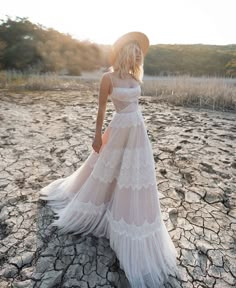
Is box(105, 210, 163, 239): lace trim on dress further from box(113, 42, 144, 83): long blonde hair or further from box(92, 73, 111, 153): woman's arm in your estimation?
box(113, 42, 144, 83): long blonde hair

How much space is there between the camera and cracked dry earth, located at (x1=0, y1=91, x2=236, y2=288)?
68.6 inches

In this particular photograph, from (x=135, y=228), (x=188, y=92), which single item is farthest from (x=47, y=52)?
(x=135, y=228)

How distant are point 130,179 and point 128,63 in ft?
2.36

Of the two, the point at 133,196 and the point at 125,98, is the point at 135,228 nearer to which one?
the point at 133,196

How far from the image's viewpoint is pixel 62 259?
5.95 ft

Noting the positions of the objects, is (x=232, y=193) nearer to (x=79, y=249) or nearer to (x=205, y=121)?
(x=79, y=249)

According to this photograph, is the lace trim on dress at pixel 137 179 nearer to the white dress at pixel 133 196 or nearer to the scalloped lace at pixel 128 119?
the white dress at pixel 133 196

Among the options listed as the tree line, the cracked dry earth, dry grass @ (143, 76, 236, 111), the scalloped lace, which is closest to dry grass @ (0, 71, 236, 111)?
dry grass @ (143, 76, 236, 111)

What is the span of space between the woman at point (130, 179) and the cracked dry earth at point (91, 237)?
14 centimetres

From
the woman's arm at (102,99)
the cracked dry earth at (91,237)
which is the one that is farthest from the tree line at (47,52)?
the woman's arm at (102,99)

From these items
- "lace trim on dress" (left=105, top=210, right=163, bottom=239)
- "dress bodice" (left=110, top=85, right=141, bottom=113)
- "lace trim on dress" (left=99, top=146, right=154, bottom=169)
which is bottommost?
"lace trim on dress" (left=105, top=210, right=163, bottom=239)

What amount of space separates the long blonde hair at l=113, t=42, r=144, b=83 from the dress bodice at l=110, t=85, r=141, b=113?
76mm

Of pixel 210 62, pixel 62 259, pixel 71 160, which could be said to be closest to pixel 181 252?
pixel 62 259

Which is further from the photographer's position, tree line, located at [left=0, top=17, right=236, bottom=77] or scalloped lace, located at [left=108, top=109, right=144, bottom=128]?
tree line, located at [left=0, top=17, right=236, bottom=77]
